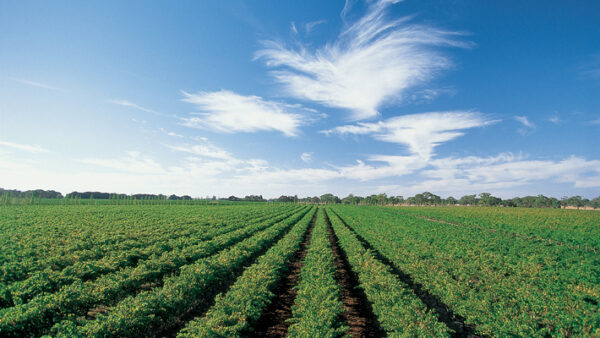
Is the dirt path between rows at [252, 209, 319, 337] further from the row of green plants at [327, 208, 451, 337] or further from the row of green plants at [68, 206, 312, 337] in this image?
the row of green plants at [327, 208, 451, 337]

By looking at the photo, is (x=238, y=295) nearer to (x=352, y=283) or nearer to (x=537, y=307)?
(x=352, y=283)

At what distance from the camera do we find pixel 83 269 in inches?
504

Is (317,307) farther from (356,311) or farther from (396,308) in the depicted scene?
(356,311)

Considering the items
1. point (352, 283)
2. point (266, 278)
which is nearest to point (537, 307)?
point (352, 283)

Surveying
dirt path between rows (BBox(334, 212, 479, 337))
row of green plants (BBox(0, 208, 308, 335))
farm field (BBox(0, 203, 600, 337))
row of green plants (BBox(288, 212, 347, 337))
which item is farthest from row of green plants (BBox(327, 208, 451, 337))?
row of green plants (BBox(0, 208, 308, 335))

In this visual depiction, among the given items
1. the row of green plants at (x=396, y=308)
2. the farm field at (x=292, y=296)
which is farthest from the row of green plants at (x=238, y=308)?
the row of green plants at (x=396, y=308)

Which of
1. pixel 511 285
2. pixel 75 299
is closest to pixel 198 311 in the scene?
pixel 75 299

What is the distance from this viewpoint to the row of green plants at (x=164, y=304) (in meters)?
7.29

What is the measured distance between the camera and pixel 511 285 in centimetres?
1180

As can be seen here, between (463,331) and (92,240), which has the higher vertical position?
(92,240)

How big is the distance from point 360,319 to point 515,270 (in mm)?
11571

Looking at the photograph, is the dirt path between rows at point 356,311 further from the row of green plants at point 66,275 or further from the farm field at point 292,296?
the row of green plants at point 66,275

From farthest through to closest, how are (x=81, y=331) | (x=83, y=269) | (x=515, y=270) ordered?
(x=515, y=270) < (x=83, y=269) < (x=81, y=331)

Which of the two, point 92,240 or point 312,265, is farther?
point 92,240
